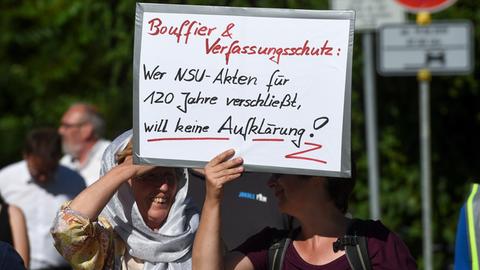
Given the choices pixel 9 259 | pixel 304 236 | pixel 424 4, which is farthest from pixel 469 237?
pixel 424 4

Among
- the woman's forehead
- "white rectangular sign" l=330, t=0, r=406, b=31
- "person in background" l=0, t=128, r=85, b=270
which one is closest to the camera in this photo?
the woman's forehead

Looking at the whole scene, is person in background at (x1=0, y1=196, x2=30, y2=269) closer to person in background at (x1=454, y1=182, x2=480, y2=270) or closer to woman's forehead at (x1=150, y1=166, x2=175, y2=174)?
woman's forehead at (x1=150, y1=166, x2=175, y2=174)

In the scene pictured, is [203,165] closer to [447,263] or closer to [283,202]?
[283,202]

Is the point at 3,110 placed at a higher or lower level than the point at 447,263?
higher

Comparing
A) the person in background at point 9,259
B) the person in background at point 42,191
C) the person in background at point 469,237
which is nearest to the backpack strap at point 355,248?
the person in background at point 469,237

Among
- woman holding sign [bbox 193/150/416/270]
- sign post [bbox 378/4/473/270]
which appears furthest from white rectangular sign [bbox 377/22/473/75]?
woman holding sign [bbox 193/150/416/270]

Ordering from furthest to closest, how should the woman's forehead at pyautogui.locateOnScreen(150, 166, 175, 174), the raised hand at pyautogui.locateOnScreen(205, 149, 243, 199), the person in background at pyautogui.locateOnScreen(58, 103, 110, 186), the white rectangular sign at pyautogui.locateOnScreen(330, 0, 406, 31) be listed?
the person in background at pyautogui.locateOnScreen(58, 103, 110, 186), the white rectangular sign at pyautogui.locateOnScreen(330, 0, 406, 31), the woman's forehead at pyautogui.locateOnScreen(150, 166, 175, 174), the raised hand at pyautogui.locateOnScreen(205, 149, 243, 199)

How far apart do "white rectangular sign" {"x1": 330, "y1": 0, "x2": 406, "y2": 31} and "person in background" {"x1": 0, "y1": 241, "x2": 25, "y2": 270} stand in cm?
498

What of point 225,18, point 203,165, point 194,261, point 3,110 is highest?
point 3,110

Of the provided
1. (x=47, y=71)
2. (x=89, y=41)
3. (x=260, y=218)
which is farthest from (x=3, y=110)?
(x=260, y=218)

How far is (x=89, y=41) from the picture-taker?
1202 centimetres

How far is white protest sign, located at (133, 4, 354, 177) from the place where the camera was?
14.0 feet

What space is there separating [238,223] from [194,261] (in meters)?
0.71

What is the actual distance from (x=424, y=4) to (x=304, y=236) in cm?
462
